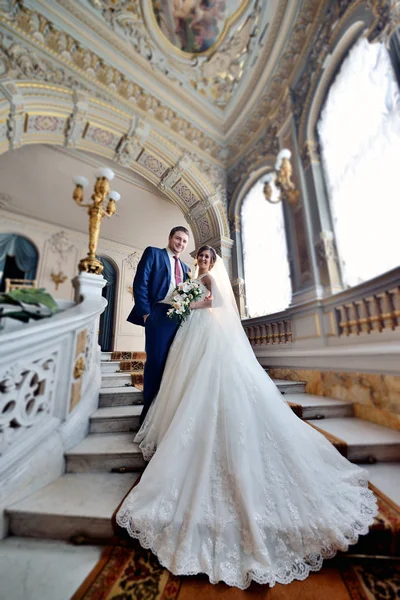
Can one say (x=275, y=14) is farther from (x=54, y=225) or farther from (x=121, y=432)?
(x=54, y=225)

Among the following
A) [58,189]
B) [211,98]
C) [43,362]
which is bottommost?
[43,362]

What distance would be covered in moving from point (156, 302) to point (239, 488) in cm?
144

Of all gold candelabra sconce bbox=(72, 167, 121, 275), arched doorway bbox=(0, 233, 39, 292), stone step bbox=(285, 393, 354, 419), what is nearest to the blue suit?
gold candelabra sconce bbox=(72, 167, 121, 275)

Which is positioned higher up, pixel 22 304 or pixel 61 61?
pixel 61 61

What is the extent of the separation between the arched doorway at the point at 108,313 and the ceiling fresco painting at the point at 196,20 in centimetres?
578

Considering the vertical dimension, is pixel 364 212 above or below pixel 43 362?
above

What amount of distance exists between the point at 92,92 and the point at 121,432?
5093 millimetres

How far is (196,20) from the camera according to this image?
4.20 meters

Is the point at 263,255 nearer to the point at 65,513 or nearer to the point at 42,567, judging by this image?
the point at 65,513

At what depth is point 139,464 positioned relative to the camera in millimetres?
1547

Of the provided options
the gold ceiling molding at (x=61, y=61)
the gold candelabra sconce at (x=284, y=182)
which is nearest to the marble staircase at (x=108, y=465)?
the gold candelabra sconce at (x=284, y=182)

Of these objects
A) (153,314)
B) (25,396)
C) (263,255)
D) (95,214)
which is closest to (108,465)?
(25,396)

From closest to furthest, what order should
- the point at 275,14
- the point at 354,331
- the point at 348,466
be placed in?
1. the point at 348,466
2. the point at 354,331
3. the point at 275,14

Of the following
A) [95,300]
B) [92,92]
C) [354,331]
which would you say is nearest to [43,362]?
[95,300]
